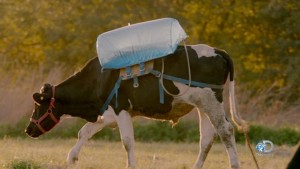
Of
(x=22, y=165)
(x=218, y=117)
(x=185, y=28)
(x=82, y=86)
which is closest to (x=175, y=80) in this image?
(x=218, y=117)

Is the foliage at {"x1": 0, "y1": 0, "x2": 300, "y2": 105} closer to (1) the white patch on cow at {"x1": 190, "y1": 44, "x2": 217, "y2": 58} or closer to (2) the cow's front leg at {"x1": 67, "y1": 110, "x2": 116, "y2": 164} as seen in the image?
(2) the cow's front leg at {"x1": 67, "y1": 110, "x2": 116, "y2": 164}

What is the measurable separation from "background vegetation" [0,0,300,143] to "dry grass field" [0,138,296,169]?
12492mm

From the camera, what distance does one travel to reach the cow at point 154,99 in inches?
498

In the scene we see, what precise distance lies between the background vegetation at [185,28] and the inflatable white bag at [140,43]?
18.9 metres

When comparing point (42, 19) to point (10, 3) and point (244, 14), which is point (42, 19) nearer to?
point (10, 3)

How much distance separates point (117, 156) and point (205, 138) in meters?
3.14

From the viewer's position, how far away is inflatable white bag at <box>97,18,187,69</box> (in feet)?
41.9

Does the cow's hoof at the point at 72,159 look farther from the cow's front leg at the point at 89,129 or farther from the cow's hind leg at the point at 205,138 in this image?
the cow's hind leg at the point at 205,138

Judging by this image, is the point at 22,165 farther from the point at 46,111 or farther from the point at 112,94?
the point at 46,111

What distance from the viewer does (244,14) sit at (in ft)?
113

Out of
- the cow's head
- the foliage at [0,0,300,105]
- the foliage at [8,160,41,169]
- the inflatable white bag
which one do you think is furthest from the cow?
the foliage at [0,0,300,105]

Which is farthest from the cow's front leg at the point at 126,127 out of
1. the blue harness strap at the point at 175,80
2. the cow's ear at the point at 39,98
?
the cow's ear at the point at 39,98

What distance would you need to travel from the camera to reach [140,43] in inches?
506

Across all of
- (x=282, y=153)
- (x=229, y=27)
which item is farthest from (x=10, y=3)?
(x=282, y=153)
